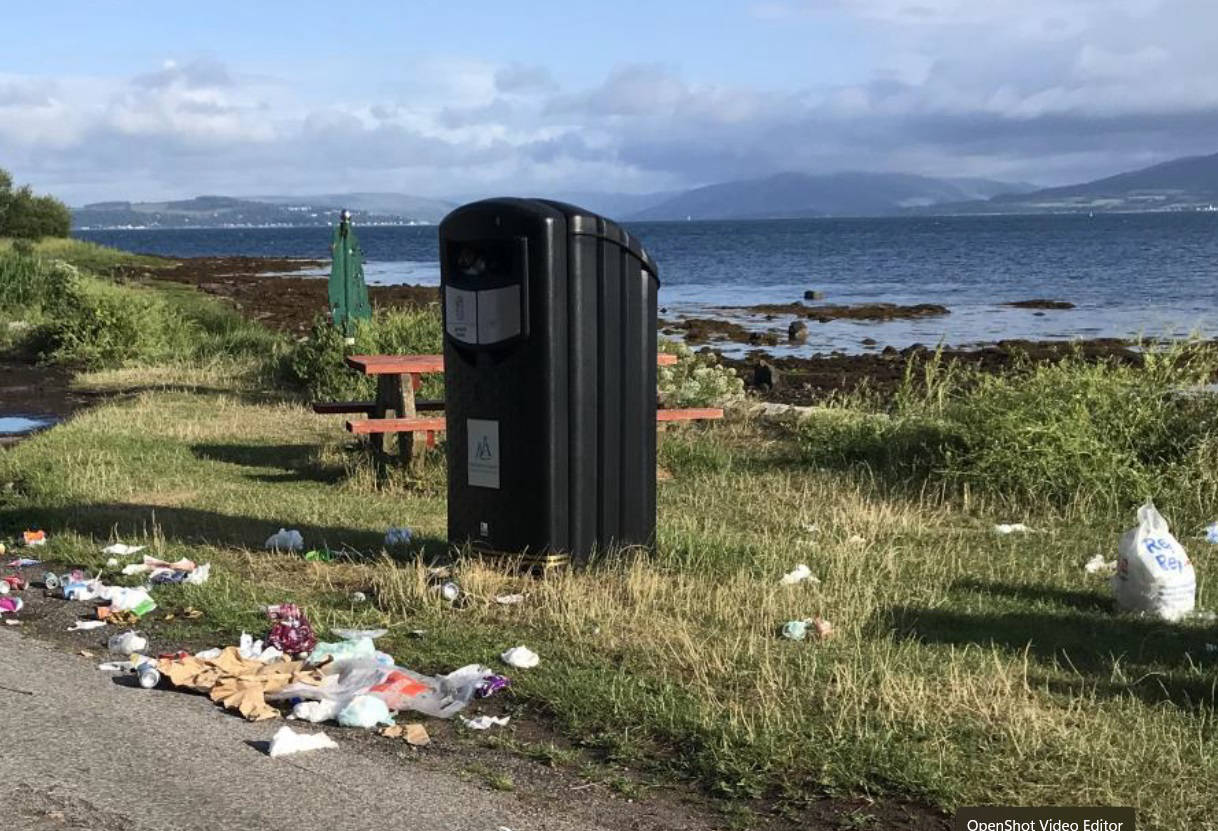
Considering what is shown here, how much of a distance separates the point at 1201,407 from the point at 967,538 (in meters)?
2.61

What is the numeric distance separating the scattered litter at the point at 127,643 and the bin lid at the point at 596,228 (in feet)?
8.33

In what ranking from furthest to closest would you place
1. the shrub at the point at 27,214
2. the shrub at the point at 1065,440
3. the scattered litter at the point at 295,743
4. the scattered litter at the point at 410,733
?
the shrub at the point at 27,214, the shrub at the point at 1065,440, the scattered litter at the point at 410,733, the scattered litter at the point at 295,743

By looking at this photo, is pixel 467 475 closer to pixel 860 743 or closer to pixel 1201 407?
pixel 860 743

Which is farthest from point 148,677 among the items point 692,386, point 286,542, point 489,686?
point 692,386

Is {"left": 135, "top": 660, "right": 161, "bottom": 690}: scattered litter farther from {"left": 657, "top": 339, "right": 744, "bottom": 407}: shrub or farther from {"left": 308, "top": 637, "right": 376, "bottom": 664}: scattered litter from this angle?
{"left": 657, "top": 339, "right": 744, "bottom": 407}: shrub

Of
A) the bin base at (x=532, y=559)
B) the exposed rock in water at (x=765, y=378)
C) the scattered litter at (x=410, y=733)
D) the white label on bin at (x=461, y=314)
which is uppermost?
the white label on bin at (x=461, y=314)

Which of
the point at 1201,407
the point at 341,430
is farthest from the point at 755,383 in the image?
the point at 1201,407

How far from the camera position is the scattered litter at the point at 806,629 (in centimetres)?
565

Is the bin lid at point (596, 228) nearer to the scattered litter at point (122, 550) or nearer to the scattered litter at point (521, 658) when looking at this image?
the scattered litter at point (521, 658)

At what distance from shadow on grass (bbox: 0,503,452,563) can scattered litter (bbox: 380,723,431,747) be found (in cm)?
240

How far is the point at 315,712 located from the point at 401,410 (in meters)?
5.64

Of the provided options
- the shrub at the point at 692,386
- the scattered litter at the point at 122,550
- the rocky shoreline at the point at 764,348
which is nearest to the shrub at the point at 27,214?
the rocky shoreline at the point at 764,348

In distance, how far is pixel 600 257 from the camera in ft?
21.2

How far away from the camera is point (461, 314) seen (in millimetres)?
6508
